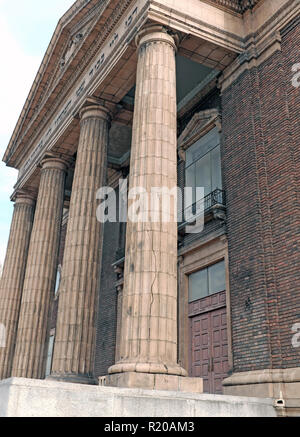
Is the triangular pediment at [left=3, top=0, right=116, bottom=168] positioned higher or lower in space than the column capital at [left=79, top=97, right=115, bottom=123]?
higher

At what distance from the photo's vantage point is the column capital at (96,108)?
54.3ft

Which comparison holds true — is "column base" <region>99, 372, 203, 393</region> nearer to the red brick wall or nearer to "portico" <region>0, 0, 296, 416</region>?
"portico" <region>0, 0, 296, 416</region>

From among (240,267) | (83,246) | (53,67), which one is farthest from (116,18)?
(240,267)

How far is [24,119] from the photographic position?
23.1 meters

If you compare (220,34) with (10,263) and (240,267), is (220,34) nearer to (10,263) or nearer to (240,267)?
(240,267)

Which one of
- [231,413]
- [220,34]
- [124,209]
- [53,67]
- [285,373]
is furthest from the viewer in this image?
[124,209]

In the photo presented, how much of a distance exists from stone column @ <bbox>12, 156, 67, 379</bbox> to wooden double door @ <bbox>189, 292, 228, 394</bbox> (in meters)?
6.40

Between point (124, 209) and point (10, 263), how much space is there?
6.46m

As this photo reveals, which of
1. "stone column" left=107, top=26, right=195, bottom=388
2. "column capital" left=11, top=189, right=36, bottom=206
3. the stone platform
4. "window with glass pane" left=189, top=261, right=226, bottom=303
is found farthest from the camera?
"column capital" left=11, top=189, right=36, bottom=206

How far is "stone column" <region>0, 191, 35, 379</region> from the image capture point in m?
21.0

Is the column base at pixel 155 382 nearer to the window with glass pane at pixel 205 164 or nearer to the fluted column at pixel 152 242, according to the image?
the fluted column at pixel 152 242

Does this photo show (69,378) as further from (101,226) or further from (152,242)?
(152,242)

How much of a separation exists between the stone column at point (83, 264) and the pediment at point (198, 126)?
3009 mm

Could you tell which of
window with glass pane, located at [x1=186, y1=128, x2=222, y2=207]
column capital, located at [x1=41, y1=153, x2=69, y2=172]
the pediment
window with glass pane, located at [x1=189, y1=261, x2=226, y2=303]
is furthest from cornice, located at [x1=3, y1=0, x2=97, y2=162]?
window with glass pane, located at [x1=189, y1=261, x2=226, y2=303]
